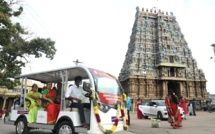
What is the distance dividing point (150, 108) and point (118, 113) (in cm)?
1083

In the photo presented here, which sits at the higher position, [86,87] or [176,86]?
[176,86]

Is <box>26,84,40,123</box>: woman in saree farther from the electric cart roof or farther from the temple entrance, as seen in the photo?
the temple entrance

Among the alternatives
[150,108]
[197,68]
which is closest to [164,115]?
[150,108]

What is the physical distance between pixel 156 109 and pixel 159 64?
997 inches

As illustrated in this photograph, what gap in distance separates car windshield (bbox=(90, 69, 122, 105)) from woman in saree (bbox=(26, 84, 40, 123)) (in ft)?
8.53

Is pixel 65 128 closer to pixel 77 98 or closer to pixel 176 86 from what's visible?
pixel 77 98

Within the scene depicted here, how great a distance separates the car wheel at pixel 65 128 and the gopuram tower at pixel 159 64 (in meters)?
32.0

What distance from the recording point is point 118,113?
220 inches

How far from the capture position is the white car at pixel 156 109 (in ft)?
46.8

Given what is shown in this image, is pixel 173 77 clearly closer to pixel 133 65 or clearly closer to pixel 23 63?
pixel 133 65

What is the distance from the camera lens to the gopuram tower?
3859 centimetres

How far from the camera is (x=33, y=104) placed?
6.82 metres

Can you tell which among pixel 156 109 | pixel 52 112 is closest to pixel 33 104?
pixel 52 112

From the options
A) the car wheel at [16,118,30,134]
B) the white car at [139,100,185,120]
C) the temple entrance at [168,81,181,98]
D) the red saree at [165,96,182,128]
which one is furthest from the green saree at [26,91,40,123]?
the temple entrance at [168,81,181,98]
